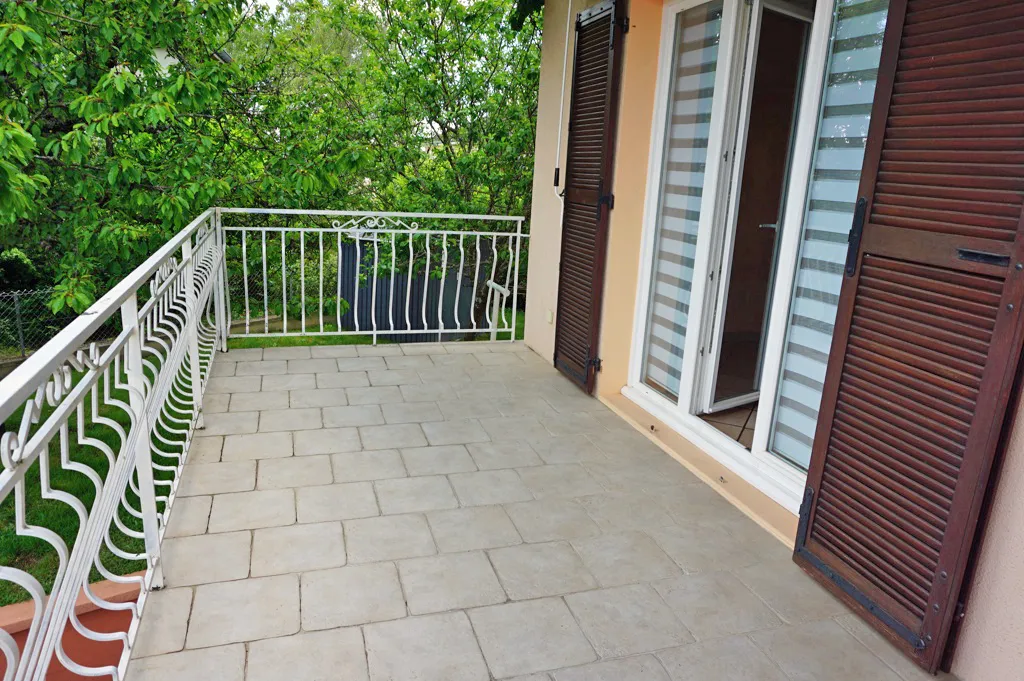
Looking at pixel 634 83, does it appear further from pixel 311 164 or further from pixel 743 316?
pixel 311 164

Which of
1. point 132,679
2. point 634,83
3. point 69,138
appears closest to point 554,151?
point 634,83

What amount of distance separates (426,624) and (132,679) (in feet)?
2.53

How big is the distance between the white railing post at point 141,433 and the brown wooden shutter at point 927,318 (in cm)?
211

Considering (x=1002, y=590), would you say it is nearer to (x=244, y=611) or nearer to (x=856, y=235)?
(x=856, y=235)

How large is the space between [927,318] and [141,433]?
7.35 ft

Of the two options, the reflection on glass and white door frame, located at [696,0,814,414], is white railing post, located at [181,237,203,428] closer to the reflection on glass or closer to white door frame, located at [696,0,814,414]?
white door frame, located at [696,0,814,414]

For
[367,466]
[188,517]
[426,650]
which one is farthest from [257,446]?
[426,650]

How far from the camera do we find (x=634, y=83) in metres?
3.75

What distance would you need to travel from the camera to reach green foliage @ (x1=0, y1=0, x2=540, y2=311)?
13.2ft

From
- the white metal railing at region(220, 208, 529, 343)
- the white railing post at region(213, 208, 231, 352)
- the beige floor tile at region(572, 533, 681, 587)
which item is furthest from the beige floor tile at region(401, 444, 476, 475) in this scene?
the white metal railing at region(220, 208, 529, 343)

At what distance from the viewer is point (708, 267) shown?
3387mm

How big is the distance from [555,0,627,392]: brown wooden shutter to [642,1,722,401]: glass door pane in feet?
1.01

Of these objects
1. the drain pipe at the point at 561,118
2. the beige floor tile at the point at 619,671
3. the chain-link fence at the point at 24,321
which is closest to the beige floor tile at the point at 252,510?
the beige floor tile at the point at 619,671

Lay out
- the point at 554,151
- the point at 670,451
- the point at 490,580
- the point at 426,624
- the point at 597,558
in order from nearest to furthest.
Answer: the point at 426,624 < the point at 490,580 < the point at 597,558 < the point at 670,451 < the point at 554,151
